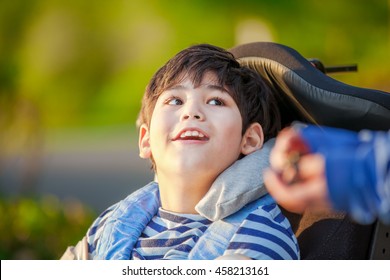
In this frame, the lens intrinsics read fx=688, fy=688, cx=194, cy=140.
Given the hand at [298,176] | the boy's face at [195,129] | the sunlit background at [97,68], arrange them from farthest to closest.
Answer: the sunlit background at [97,68] < the boy's face at [195,129] < the hand at [298,176]

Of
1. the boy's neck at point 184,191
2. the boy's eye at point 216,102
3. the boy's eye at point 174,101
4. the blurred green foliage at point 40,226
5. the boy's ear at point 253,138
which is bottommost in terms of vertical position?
the blurred green foliage at point 40,226

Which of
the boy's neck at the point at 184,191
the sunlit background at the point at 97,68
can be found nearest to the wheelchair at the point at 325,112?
the boy's neck at the point at 184,191

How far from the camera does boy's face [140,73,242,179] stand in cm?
143

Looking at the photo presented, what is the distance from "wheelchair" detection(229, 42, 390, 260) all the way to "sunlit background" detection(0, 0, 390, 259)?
1676 millimetres

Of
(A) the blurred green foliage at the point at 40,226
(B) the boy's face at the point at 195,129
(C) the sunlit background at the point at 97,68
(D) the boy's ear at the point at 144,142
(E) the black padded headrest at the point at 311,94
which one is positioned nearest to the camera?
(E) the black padded headrest at the point at 311,94

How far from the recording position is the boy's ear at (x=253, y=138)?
1521 millimetres

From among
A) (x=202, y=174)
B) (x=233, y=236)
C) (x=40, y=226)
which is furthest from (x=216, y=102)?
(x=40, y=226)

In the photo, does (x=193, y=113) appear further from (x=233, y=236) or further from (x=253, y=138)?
(x=233, y=236)

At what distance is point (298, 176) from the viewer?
95 centimetres

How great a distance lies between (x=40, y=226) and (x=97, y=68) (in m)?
0.80

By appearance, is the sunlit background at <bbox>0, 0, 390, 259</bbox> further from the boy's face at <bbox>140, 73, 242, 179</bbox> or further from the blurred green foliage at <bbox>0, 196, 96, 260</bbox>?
the boy's face at <bbox>140, 73, 242, 179</bbox>

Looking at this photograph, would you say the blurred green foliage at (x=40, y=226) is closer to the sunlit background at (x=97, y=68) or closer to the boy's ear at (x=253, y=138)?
the sunlit background at (x=97, y=68)

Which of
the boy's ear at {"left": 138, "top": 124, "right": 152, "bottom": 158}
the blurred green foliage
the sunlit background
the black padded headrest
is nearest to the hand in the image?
the black padded headrest
